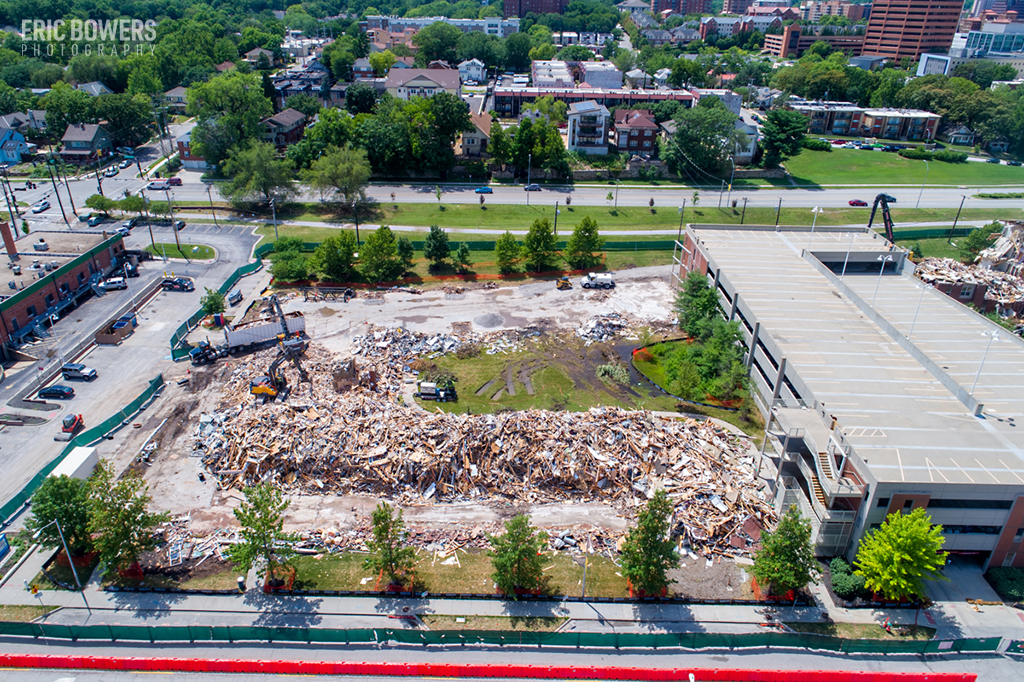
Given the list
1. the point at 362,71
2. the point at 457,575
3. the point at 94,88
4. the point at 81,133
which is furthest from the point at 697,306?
the point at 94,88

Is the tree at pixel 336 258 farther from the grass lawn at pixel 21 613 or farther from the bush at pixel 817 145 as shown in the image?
the bush at pixel 817 145

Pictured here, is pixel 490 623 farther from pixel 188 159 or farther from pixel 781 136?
pixel 781 136

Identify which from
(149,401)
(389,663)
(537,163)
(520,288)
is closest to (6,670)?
(389,663)

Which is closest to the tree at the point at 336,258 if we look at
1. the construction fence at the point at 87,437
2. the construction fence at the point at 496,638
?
the construction fence at the point at 87,437

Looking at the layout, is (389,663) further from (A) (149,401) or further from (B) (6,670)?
(A) (149,401)

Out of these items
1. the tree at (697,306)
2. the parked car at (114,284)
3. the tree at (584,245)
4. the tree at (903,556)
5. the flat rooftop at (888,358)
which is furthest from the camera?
the tree at (584,245)

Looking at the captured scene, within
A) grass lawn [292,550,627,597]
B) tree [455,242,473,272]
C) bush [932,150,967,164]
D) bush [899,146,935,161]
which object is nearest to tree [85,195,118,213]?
tree [455,242,473,272]
